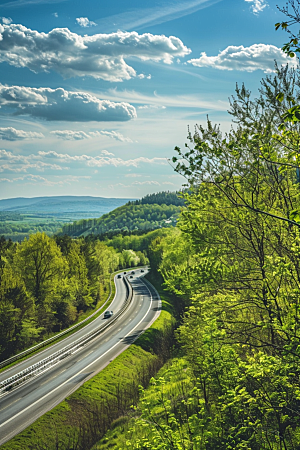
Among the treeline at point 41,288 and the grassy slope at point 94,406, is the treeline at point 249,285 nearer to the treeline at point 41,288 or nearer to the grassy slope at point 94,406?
the grassy slope at point 94,406

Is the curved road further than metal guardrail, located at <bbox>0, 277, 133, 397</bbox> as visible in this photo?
No

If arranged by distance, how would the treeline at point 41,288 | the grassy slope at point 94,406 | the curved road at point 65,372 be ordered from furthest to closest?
the treeline at point 41,288
the curved road at point 65,372
the grassy slope at point 94,406

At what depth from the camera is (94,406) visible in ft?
89.5

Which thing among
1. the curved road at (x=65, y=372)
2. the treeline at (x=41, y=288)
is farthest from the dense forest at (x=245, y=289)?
the treeline at (x=41, y=288)

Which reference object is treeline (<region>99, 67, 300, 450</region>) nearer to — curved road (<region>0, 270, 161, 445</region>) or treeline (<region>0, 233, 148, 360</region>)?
curved road (<region>0, 270, 161, 445</region>)

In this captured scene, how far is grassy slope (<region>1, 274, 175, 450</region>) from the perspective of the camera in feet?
73.7

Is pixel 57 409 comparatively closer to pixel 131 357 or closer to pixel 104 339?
pixel 131 357

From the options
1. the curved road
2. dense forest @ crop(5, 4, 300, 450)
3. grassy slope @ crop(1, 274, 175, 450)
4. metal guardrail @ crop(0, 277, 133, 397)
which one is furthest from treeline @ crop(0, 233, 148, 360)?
dense forest @ crop(5, 4, 300, 450)

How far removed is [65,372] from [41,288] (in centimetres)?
1886

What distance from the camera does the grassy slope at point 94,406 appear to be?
22469 millimetres

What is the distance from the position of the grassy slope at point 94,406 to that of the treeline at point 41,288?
43.1 feet

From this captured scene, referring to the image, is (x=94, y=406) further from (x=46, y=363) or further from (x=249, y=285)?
(x=249, y=285)

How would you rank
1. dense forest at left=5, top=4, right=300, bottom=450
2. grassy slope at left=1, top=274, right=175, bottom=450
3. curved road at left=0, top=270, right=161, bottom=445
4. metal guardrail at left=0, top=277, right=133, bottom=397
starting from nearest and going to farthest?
dense forest at left=5, top=4, right=300, bottom=450, grassy slope at left=1, top=274, right=175, bottom=450, curved road at left=0, top=270, right=161, bottom=445, metal guardrail at left=0, top=277, right=133, bottom=397

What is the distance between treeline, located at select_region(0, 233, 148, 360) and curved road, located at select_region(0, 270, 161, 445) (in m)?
3.85
